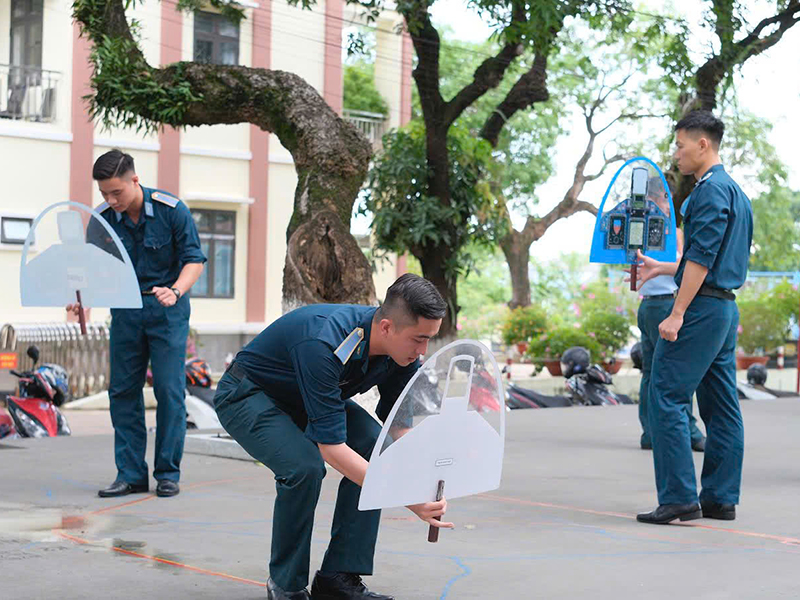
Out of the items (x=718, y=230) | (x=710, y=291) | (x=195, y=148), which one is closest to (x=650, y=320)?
(x=710, y=291)

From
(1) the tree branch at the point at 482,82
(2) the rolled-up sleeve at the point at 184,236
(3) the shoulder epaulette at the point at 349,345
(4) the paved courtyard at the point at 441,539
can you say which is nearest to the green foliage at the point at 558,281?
(1) the tree branch at the point at 482,82

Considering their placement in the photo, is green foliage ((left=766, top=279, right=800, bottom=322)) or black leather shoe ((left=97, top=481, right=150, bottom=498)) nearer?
black leather shoe ((left=97, top=481, right=150, bottom=498))

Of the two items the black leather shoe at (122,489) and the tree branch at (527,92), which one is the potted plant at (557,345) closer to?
the tree branch at (527,92)

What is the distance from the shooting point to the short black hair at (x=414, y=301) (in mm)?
3387

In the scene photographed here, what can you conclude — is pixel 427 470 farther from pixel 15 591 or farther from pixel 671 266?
pixel 671 266

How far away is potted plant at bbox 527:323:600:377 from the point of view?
16328 mm

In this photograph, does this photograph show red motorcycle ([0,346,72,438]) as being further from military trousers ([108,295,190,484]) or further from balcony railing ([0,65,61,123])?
balcony railing ([0,65,61,123])

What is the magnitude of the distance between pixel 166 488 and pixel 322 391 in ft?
8.84

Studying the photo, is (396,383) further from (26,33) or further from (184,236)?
(26,33)

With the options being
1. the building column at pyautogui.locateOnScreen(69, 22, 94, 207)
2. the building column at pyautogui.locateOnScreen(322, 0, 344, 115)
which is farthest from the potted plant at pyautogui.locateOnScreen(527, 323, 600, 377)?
the building column at pyautogui.locateOnScreen(69, 22, 94, 207)

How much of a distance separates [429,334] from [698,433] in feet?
16.3

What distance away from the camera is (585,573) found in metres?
4.34

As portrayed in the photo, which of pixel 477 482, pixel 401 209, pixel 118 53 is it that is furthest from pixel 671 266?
pixel 401 209

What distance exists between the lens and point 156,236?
6000mm
